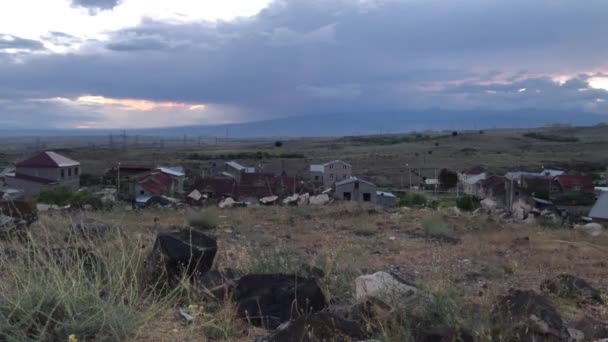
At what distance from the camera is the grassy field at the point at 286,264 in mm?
4199

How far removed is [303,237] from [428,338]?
8785 mm

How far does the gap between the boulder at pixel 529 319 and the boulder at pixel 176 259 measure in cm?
287

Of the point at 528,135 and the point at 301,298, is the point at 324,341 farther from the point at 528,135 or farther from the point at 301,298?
the point at 528,135

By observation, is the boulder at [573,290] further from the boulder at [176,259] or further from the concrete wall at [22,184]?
the concrete wall at [22,184]

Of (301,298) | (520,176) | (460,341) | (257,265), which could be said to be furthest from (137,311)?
(520,176)

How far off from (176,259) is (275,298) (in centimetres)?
122

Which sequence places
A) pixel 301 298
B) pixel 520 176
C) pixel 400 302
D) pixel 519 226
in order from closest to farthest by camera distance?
pixel 400 302 < pixel 301 298 < pixel 519 226 < pixel 520 176

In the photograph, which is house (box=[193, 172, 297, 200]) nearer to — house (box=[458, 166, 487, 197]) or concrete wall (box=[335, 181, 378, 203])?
concrete wall (box=[335, 181, 378, 203])

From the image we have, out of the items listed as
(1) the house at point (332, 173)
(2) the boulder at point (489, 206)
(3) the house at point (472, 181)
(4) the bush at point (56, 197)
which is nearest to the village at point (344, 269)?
(4) the bush at point (56, 197)

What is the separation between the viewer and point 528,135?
457ft

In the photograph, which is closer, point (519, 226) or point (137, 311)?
point (137, 311)

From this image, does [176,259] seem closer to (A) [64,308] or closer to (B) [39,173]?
(A) [64,308]

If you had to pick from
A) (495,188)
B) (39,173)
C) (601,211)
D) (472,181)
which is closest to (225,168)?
(39,173)

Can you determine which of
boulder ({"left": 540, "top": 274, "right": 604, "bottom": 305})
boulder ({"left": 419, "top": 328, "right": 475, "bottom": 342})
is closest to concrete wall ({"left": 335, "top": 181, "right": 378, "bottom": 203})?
boulder ({"left": 540, "top": 274, "right": 604, "bottom": 305})
